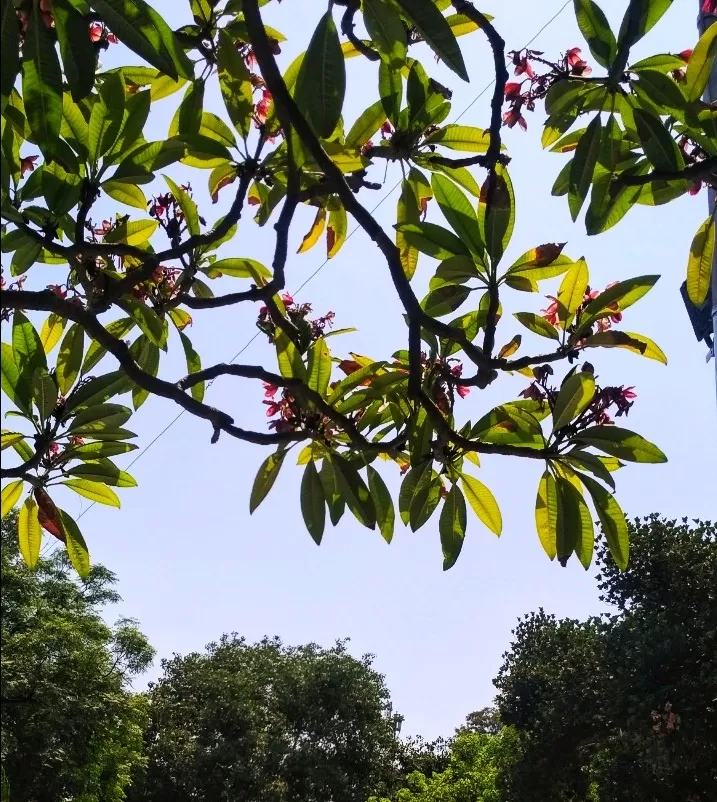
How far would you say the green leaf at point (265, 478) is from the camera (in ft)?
3.80

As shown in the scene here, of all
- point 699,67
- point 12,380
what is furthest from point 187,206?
point 699,67

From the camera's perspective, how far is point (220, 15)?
3.50ft

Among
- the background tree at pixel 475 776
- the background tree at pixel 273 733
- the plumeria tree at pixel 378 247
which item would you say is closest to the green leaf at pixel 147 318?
the plumeria tree at pixel 378 247

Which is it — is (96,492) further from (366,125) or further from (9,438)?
(366,125)

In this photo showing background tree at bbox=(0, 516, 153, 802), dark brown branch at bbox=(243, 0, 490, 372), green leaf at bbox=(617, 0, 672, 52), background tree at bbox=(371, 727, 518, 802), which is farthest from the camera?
background tree at bbox=(0, 516, 153, 802)

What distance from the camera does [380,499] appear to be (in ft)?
3.78

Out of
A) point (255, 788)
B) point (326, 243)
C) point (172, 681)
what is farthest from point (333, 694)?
point (326, 243)

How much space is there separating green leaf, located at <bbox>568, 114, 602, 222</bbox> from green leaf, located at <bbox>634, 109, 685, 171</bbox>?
2.2 inches

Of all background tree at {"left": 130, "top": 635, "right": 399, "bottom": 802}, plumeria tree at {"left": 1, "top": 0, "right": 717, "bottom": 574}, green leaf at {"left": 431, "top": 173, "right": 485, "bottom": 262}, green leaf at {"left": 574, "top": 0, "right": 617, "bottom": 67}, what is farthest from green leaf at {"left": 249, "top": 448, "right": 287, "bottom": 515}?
background tree at {"left": 130, "top": 635, "right": 399, "bottom": 802}

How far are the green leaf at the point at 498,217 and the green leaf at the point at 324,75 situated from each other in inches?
10.6

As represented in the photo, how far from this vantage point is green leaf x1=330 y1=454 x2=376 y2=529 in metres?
1.05

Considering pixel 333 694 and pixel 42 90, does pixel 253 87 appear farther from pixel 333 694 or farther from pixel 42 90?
pixel 333 694

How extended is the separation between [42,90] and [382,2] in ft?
1.07

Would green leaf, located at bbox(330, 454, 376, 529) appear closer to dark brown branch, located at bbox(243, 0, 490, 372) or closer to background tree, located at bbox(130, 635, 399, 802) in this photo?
dark brown branch, located at bbox(243, 0, 490, 372)
